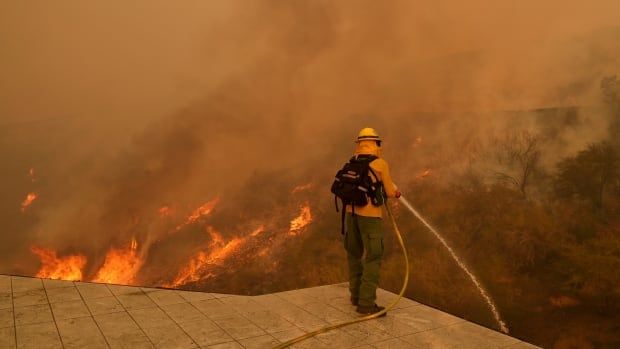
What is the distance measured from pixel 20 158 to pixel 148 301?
7132 centimetres

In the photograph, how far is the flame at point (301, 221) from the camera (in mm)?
30875

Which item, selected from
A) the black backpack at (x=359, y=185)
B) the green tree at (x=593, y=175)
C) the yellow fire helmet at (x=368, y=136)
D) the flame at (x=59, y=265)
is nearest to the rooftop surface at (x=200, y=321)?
the black backpack at (x=359, y=185)

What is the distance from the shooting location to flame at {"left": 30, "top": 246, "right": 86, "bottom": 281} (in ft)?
117

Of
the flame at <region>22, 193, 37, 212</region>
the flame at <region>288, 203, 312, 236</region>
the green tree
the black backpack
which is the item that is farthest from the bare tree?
the flame at <region>22, 193, 37, 212</region>

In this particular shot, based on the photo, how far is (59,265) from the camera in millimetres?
39312

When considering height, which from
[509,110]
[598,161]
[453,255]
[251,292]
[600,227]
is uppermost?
[509,110]

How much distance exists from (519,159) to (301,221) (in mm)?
16185

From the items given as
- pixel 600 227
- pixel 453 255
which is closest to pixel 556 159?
pixel 600 227

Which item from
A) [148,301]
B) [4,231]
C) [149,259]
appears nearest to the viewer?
[148,301]

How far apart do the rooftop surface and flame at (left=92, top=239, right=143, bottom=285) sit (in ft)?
103

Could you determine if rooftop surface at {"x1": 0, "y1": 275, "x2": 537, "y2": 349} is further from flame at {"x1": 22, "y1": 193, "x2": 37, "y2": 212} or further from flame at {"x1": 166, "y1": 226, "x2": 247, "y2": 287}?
flame at {"x1": 22, "y1": 193, "x2": 37, "y2": 212}

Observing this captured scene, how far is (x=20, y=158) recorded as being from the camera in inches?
2466

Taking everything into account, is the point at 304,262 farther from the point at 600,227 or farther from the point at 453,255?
the point at 600,227

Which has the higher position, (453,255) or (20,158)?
(20,158)
